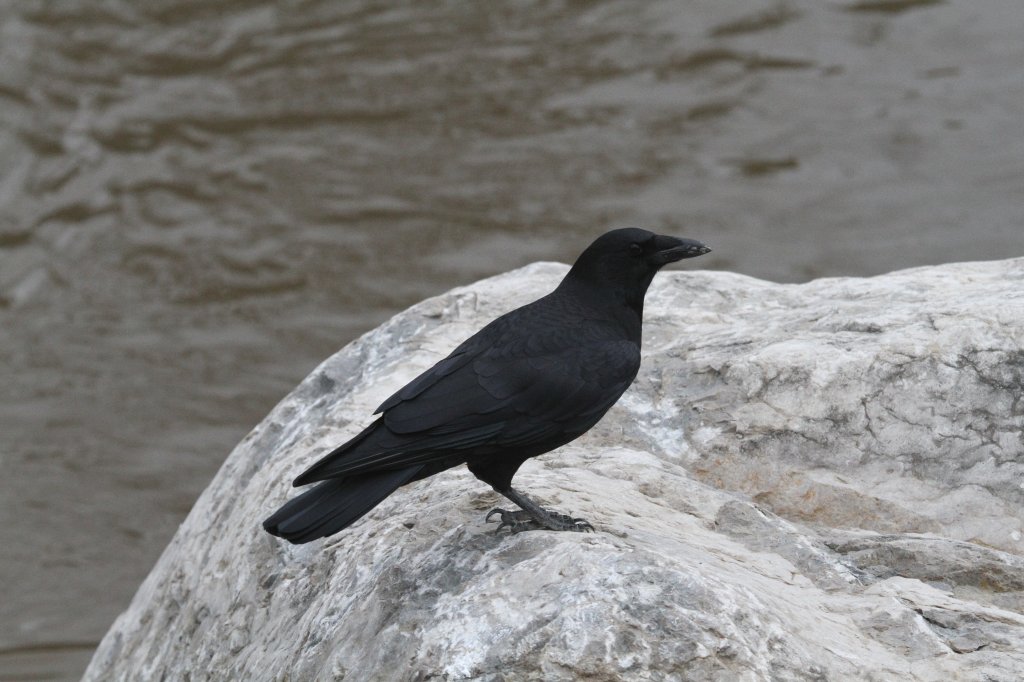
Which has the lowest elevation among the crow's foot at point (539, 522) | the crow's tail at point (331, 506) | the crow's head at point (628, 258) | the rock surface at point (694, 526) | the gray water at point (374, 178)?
the gray water at point (374, 178)

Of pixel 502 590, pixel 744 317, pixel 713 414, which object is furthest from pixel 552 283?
pixel 502 590

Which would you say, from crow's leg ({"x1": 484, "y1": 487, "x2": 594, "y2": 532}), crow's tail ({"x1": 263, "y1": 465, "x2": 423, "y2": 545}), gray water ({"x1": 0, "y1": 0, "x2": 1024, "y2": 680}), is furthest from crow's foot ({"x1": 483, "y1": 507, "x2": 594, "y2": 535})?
gray water ({"x1": 0, "y1": 0, "x2": 1024, "y2": 680})

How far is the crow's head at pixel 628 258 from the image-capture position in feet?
16.5

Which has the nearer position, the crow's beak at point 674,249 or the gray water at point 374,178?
the crow's beak at point 674,249

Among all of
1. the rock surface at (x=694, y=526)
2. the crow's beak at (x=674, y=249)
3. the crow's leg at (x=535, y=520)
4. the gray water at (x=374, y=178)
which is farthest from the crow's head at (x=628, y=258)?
the gray water at (x=374, y=178)

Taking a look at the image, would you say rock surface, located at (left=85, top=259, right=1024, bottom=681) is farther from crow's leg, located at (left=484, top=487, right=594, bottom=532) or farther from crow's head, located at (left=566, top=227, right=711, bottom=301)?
crow's head, located at (left=566, top=227, right=711, bottom=301)

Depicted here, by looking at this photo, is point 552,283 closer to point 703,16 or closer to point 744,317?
point 744,317

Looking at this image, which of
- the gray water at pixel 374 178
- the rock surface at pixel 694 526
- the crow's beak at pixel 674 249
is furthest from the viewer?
the gray water at pixel 374 178

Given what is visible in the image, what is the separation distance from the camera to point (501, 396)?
4.43 m

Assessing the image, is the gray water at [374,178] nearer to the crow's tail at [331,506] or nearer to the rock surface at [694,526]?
the rock surface at [694,526]

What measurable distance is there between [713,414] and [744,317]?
0.85 m

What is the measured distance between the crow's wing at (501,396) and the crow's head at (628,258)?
0.24 m

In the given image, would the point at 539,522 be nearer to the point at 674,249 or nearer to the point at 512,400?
the point at 512,400

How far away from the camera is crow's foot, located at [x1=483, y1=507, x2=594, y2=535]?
4.26 meters
